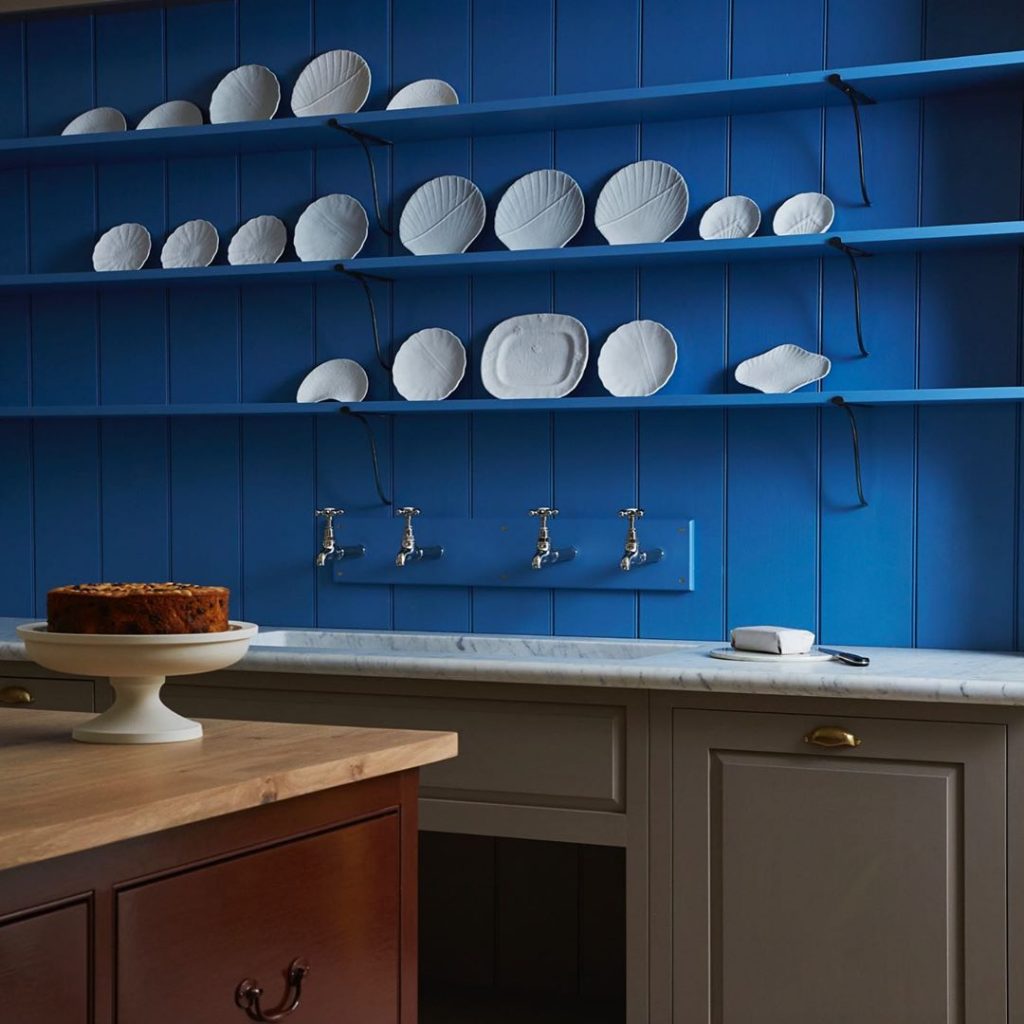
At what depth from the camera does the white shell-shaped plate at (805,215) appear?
121 inches

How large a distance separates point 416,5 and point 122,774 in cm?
256

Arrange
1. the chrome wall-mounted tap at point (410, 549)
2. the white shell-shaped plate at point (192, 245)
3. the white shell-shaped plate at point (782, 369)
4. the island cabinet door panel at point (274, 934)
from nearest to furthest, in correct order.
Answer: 1. the island cabinet door panel at point (274, 934)
2. the white shell-shaped plate at point (782, 369)
3. the chrome wall-mounted tap at point (410, 549)
4. the white shell-shaped plate at point (192, 245)

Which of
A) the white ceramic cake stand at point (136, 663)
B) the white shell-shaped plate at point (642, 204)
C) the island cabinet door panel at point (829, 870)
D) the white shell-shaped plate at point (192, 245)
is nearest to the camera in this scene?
the white ceramic cake stand at point (136, 663)

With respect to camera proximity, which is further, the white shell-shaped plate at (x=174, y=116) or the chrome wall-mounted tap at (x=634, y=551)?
the white shell-shaped plate at (x=174, y=116)

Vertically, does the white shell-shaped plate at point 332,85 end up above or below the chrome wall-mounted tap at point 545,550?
above

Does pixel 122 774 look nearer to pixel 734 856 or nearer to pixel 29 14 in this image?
pixel 734 856

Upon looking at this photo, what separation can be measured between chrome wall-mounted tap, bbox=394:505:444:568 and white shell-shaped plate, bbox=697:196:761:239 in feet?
2.98

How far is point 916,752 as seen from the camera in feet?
7.94

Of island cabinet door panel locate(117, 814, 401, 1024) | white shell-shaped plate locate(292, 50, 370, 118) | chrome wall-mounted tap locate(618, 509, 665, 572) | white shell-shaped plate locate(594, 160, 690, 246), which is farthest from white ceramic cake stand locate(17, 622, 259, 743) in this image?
white shell-shaped plate locate(292, 50, 370, 118)

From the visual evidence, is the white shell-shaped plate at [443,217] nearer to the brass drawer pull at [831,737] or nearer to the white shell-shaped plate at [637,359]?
the white shell-shaped plate at [637,359]

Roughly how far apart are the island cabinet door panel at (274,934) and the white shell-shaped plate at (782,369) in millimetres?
1840

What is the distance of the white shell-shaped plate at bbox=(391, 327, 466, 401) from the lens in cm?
335

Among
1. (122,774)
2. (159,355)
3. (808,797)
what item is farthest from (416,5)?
(122,774)

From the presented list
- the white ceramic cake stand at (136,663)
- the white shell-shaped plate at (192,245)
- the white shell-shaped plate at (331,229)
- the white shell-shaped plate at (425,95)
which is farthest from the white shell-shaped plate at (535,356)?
the white ceramic cake stand at (136,663)
